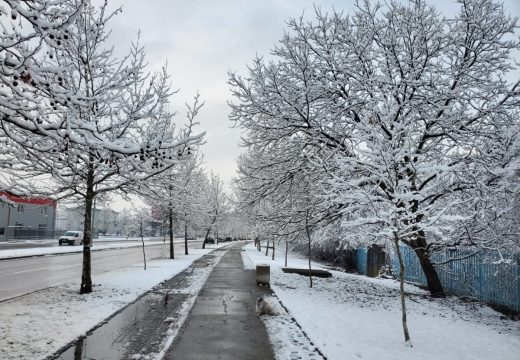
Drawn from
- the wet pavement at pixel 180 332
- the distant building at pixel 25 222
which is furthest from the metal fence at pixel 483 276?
the distant building at pixel 25 222

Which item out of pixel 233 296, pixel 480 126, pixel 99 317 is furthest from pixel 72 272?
pixel 480 126

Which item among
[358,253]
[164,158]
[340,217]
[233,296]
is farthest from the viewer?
[358,253]

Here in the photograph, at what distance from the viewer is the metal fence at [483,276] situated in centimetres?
1126

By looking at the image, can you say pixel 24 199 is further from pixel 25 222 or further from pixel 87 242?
pixel 25 222

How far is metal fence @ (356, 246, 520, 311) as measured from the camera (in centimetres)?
1126

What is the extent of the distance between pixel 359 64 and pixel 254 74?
10.9ft

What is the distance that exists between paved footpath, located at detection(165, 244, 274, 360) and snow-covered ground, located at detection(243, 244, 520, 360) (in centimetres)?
39

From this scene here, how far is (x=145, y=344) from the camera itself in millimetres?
6969

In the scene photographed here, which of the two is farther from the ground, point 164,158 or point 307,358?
point 164,158

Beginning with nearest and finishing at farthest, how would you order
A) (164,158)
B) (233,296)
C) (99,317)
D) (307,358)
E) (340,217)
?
(164,158), (307,358), (99,317), (233,296), (340,217)

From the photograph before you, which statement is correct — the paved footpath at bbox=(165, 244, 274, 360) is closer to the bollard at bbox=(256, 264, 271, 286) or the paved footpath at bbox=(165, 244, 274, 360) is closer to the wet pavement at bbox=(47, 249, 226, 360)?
the wet pavement at bbox=(47, 249, 226, 360)

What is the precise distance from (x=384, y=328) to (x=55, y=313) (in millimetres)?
7023

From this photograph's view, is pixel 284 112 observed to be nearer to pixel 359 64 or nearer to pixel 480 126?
pixel 359 64

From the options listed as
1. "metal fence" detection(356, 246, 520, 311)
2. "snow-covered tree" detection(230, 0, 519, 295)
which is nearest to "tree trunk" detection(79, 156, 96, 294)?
"snow-covered tree" detection(230, 0, 519, 295)
